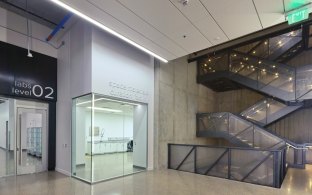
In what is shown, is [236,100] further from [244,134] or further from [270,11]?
[270,11]

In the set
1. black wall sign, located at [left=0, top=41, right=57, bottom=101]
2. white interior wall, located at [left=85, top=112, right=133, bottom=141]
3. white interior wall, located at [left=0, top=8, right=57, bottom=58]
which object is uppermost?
white interior wall, located at [left=0, top=8, right=57, bottom=58]

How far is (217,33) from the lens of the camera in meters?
5.16

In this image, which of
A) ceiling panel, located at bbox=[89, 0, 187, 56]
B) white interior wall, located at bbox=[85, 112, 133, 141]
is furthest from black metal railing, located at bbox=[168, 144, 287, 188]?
ceiling panel, located at bbox=[89, 0, 187, 56]

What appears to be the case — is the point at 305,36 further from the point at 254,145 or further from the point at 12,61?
the point at 12,61

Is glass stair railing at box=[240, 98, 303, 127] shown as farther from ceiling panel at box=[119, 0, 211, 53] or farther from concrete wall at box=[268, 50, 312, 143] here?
ceiling panel at box=[119, 0, 211, 53]

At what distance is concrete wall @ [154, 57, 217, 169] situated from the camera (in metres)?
8.06

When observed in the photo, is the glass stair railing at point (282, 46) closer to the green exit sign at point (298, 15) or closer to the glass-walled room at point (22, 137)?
the green exit sign at point (298, 15)

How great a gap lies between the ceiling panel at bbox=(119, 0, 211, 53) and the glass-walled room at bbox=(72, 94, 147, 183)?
2.84m

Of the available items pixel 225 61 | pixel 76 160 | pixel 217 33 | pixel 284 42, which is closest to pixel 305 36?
pixel 284 42

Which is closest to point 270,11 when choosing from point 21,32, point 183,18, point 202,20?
point 202,20

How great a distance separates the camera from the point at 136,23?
4.66 meters

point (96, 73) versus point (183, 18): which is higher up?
point (183, 18)

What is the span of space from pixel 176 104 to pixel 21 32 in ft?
21.9

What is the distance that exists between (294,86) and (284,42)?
10.1 ft
